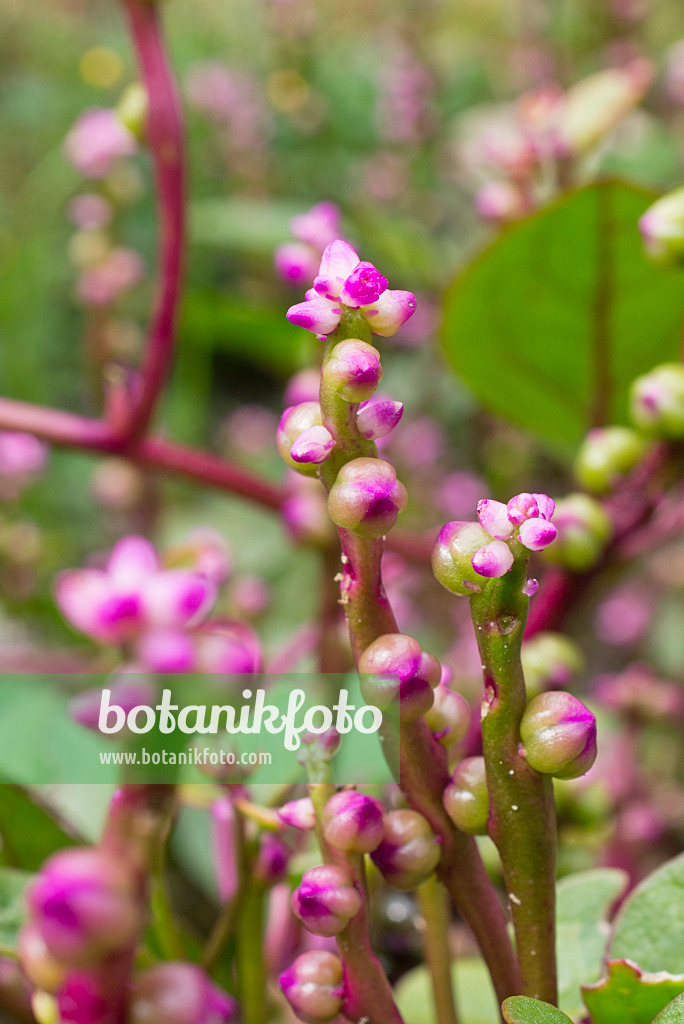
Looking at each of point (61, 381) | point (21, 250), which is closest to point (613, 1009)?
point (21, 250)

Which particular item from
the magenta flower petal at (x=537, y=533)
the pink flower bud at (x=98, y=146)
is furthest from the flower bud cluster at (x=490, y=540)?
the pink flower bud at (x=98, y=146)

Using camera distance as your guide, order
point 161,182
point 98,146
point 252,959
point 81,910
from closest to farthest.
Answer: point 81,910 → point 252,959 → point 161,182 → point 98,146

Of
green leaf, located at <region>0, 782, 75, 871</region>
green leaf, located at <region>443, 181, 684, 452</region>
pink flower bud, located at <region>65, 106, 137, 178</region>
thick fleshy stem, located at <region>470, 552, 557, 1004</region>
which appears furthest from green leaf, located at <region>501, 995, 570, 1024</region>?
pink flower bud, located at <region>65, 106, 137, 178</region>

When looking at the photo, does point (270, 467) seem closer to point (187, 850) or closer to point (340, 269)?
point (187, 850)

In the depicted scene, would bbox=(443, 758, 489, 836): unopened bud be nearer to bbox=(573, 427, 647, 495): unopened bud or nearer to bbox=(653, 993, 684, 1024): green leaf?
bbox=(653, 993, 684, 1024): green leaf

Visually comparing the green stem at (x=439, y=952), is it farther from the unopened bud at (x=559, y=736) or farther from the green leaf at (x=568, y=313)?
the green leaf at (x=568, y=313)

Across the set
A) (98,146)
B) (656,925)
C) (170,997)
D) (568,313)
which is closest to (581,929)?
(656,925)

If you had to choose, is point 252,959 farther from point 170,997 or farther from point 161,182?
point 161,182
